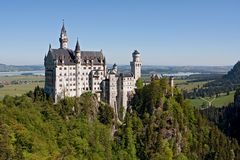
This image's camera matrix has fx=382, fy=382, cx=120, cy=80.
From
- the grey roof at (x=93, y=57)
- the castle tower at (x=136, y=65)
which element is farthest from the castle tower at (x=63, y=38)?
the castle tower at (x=136, y=65)

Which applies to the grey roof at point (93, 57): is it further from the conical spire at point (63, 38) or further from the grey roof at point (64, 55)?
the conical spire at point (63, 38)

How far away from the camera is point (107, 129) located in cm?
11219

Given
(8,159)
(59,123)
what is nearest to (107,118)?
(59,123)

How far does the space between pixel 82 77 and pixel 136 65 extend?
71.8ft

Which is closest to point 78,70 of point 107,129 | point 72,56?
point 72,56

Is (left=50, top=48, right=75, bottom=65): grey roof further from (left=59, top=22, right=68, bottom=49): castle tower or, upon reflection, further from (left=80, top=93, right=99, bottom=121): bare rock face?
(left=80, top=93, right=99, bottom=121): bare rock face

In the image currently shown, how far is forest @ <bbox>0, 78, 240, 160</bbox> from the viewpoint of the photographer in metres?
90.3

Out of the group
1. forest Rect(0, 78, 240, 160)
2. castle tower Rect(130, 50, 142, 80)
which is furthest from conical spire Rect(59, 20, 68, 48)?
castle tower Rect(130, 50, 142, 80)

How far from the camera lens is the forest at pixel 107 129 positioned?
296 ft

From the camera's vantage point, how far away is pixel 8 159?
244ft

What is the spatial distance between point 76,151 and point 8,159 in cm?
2862

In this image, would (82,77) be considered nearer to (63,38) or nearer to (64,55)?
(64,55)

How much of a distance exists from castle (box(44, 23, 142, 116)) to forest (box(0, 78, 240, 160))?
262 cm

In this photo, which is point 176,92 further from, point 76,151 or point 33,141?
point 33,141
